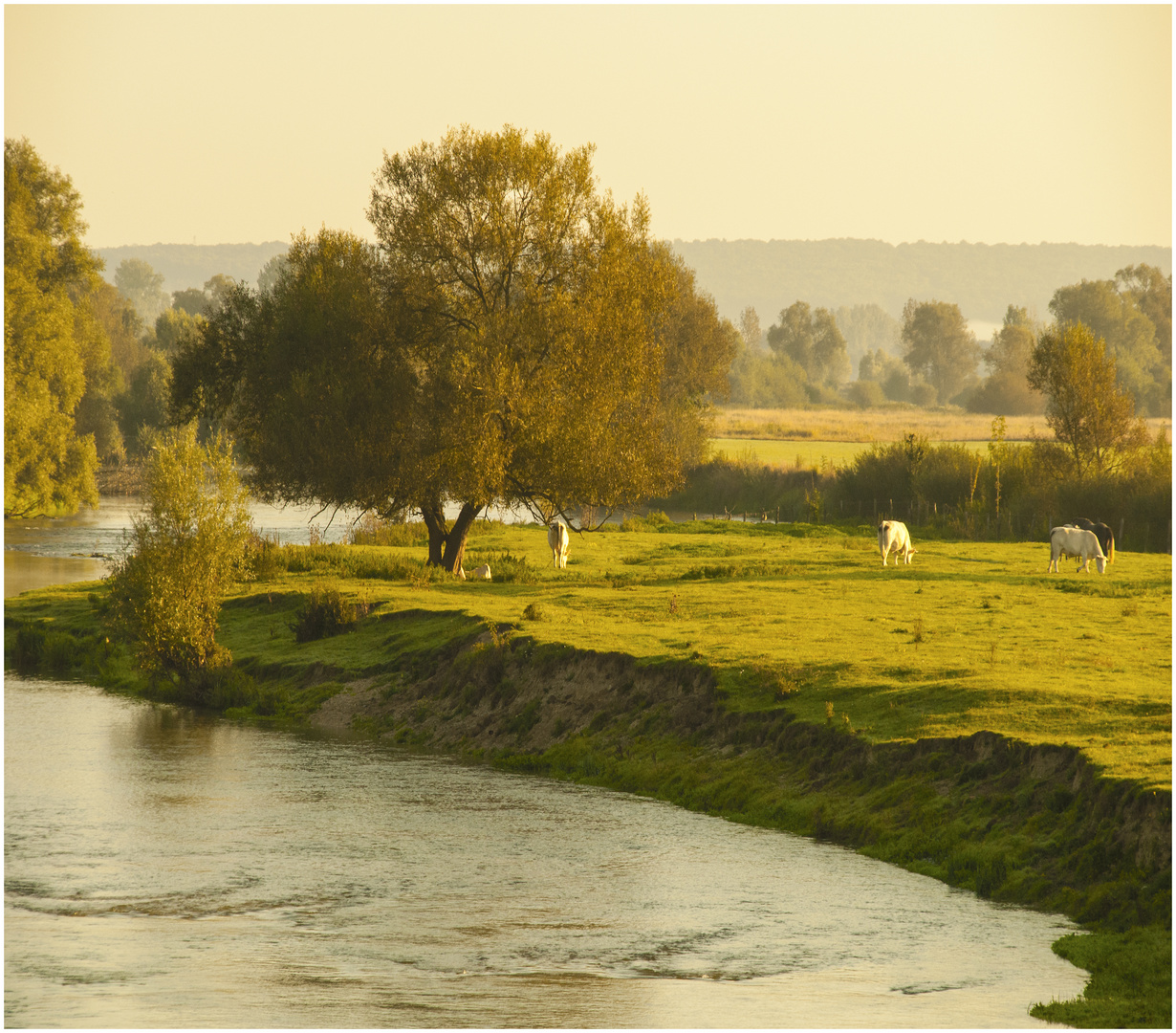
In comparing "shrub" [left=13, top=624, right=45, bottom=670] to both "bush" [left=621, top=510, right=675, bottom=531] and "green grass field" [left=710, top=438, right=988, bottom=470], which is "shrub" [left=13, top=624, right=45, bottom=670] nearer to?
"bush" [left=621, top=510, right=675, bottom=531]

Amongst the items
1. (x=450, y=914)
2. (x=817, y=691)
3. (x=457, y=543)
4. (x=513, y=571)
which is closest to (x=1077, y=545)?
(x=513, y=571)

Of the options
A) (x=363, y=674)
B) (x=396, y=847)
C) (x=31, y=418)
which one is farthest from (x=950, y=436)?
(x=396, y=847)

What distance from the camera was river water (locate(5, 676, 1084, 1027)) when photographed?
14805mm

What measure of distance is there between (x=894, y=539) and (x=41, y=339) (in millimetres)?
51997

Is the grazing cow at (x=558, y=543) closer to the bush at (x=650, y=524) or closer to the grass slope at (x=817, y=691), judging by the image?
the grass slope at (x=817, y=691)

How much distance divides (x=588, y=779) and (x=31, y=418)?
57.1 metres

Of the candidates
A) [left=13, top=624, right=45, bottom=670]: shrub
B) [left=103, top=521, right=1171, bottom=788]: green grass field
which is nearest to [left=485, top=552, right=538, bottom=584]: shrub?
[left=103, top=521, right=1171, bottom=788]: green grass field

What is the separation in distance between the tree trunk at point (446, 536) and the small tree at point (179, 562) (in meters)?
10.9

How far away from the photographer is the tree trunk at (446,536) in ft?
147

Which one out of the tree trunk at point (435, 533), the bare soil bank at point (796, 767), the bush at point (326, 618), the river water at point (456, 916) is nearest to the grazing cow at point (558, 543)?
the tree trunk at point (435, 533)

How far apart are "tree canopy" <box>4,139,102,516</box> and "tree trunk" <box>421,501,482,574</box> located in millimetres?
35857

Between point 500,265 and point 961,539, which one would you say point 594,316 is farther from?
point 961,539

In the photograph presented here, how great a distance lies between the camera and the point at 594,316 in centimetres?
4169

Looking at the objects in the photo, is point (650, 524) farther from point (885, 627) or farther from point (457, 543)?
point (885, 627)
